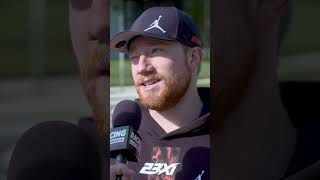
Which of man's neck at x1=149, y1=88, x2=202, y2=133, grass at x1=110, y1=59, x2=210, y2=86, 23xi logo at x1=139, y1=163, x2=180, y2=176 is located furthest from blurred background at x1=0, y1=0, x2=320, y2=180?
23xi logo at x1=139, y1=163, x2=180, y2=176

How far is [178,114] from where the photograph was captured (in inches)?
124

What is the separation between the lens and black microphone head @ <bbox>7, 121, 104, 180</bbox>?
322 cm

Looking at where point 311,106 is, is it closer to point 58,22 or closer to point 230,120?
point 230,120

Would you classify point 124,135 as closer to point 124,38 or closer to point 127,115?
point 127,115

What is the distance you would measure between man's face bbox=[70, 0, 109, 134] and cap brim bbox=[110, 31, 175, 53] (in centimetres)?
4

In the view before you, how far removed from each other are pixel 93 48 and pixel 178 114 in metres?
0.55

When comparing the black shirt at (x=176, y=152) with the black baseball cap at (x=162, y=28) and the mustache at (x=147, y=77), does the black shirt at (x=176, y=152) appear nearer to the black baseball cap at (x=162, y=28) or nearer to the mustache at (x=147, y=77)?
the mustache at (x=147, y=77)

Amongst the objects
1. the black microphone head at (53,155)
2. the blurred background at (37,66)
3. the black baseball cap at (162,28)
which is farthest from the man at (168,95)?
the blurred background at (37,66)

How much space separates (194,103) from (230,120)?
207 millimetres

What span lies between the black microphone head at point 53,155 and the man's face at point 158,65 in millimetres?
436

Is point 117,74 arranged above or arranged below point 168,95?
above

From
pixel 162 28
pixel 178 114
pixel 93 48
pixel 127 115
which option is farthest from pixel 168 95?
pixel 93 48

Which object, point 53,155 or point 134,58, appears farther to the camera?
point 53,155

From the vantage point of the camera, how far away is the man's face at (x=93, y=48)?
10.2 feet
